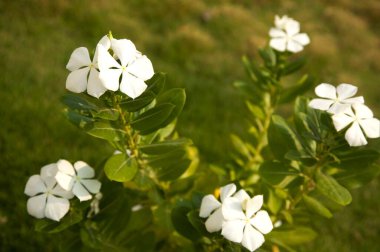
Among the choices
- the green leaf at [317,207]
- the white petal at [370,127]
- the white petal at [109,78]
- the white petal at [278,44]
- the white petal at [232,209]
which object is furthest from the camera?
the white petal at [278,44]

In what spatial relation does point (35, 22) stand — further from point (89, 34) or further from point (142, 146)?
point (142, 146)

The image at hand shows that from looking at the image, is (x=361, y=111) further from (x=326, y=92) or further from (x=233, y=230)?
(x=233, y=230)

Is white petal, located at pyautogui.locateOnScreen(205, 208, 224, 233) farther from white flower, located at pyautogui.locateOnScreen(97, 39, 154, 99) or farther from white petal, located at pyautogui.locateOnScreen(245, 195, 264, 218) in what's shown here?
white flower, located at pyautogui.locateOnScreen(97, 39, 154, 99)

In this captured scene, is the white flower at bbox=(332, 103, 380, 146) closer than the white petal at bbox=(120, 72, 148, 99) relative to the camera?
No

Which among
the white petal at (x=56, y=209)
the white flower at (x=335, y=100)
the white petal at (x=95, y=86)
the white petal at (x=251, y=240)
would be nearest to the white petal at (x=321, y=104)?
the white flower at (x=335, y=100)

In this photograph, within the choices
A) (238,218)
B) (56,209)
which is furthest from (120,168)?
(238,218)

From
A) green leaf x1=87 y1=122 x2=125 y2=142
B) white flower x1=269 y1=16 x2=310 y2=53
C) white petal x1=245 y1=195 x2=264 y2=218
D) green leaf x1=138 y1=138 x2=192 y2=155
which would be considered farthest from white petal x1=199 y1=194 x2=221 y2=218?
white flower x1=269 y1=16 x2=310 y2=53

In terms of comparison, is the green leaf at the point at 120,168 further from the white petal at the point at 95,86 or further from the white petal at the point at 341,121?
the white petal at the point at 341,121

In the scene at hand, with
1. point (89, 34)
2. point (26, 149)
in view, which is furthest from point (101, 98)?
point (89, 34)
